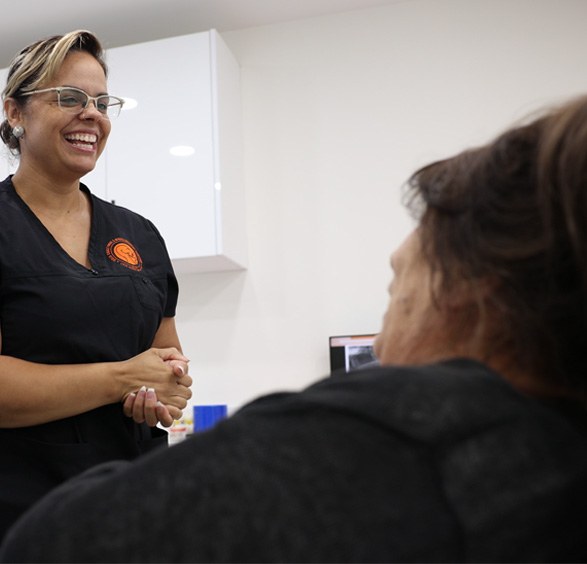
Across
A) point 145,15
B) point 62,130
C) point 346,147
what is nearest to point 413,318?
point 62,130

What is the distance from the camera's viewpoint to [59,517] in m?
0.49

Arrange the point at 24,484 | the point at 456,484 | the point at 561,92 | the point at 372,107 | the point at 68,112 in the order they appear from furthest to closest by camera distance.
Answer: the point at 372,107 < the point at 561,92 < the point at 68,112 < the point at 24,484 < the point at 456,484

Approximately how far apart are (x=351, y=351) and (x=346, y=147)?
0.93 meters

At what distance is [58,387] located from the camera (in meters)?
1.36

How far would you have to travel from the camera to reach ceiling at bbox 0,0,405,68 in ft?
10.5

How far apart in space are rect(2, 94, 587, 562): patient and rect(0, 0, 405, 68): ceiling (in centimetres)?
→ 298

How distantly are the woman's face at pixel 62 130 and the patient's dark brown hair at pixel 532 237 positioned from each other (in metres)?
1.18

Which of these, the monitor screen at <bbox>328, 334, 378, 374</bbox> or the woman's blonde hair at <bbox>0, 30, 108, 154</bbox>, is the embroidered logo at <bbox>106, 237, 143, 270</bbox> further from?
the monitor screen at <bbox>328, 334, 378, 374</bbox>

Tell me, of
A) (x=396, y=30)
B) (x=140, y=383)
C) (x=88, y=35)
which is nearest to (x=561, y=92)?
(x=396, y=30)

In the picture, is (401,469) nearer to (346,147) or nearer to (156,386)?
(156,386)

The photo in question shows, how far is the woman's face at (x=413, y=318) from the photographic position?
0.64m

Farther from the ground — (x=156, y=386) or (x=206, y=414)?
(x=156, y=386)

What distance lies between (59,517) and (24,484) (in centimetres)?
96

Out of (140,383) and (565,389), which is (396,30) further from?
(565,389)
